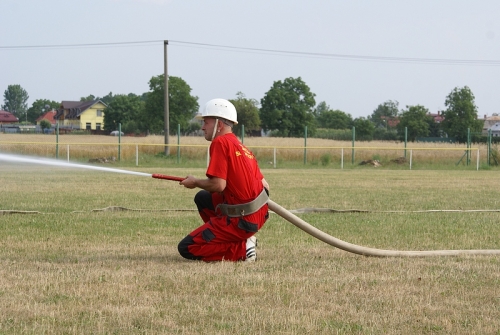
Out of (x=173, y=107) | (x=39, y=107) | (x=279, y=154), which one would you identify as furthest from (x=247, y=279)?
(x=39, y=107)

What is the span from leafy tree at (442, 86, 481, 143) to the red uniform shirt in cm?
7006

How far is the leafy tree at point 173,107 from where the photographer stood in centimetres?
7044

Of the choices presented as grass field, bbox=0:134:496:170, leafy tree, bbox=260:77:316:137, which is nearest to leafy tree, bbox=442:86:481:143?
leafy tree, bbox=260:77:316:137

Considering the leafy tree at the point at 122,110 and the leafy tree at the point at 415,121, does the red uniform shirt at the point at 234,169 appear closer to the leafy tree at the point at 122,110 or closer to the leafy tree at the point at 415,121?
the leafy tree at the point at 415,121

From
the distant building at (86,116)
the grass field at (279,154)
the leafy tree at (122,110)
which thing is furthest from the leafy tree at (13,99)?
the grass field at (279,154)

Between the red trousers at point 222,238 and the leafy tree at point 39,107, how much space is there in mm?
162300

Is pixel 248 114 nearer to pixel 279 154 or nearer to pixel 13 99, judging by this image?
pixel 279 154

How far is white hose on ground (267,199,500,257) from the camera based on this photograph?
6.95 meters

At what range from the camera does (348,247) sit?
704 cm

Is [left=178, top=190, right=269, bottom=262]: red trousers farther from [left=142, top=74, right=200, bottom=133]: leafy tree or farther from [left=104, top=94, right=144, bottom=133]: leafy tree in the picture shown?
[left=104, top=94, right=144, bottom=133]: leafy tree

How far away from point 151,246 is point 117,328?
11.8 ft

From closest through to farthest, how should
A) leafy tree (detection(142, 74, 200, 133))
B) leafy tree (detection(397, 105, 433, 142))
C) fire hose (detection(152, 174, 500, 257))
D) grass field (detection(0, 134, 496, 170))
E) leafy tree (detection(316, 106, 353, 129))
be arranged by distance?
fire hose (detection(152, 174, 500, 257)) → grass field (detection(0, 134, 496, 170)) → leafy tree (detection(142, 74, 200, 133)) → leafy tree (detection(397, 105, 433, 142)) → leafy tree (detection(316, 106, 353, 129))

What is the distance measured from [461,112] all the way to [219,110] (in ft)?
235

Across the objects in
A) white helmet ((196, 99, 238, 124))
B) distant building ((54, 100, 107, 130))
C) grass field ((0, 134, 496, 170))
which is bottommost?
grass field ((0, 134, 496, 170))
